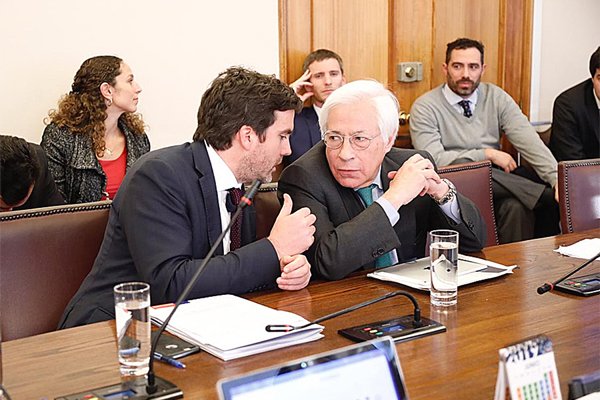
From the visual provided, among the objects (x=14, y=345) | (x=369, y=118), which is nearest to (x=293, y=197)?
(x=369, y=118)

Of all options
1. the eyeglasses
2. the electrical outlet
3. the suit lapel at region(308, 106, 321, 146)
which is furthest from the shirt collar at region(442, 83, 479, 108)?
the eyeglasses

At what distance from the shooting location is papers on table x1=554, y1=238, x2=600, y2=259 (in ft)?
7.39

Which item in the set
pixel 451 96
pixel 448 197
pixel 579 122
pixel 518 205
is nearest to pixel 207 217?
pixel 448 197

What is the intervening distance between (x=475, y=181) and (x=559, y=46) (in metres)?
2.96

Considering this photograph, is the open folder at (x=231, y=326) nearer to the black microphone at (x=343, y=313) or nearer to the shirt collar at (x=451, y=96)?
the black microphone at (x=343, y=313)

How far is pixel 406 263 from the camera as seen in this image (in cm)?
215

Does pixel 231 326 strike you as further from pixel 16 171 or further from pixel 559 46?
pixel 559 46

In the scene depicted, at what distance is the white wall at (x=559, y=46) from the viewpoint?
525 centimetres

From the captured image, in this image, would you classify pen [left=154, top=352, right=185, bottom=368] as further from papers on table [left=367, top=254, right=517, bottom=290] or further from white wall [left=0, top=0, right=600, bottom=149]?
white wall [left=0, top=0, right=600, bottom=149]

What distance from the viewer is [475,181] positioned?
276 centimetres

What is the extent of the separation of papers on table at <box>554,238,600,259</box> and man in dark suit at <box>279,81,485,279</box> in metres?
0.23

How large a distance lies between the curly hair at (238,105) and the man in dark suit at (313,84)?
1.89 metres

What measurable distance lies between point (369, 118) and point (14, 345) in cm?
117

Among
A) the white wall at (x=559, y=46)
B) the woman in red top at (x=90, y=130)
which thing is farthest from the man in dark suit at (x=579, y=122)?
the woman in red top at (x=90, y=130)
